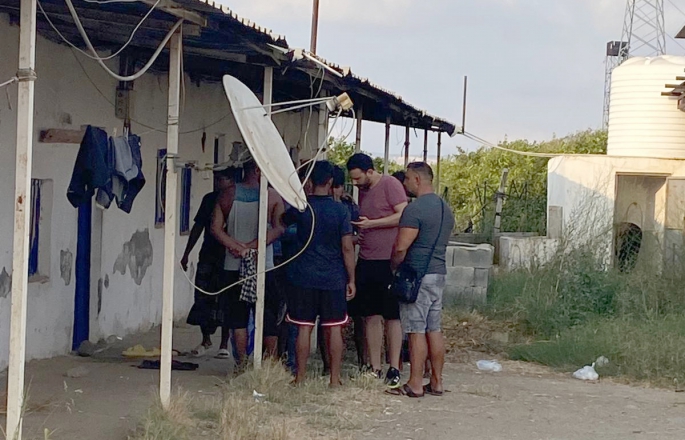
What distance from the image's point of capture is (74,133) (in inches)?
322

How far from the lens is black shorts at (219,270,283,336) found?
8211 millimetres

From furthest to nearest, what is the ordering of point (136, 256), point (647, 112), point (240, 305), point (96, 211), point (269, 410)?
point (647, 112) → point (136, 256) → point (96, 211) → point (240, 305) → point (269, 410)

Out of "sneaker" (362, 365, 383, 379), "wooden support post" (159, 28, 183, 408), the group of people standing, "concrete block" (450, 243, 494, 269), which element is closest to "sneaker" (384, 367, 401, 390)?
the group of people standing

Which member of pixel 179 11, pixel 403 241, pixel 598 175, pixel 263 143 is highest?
pixel 179 11

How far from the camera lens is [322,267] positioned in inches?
310

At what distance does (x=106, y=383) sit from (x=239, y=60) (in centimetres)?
283

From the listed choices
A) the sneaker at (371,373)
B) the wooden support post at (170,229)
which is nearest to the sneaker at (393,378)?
the sneaker at (371,373)

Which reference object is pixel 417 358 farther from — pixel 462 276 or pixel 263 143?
pixel 462 276

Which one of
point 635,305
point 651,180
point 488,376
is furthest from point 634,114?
point 488,376

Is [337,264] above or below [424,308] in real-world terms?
above

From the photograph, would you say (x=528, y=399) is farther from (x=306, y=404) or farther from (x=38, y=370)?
(x=38, y=370)

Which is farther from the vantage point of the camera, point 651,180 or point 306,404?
point 651,180

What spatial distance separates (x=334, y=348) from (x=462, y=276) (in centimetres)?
527

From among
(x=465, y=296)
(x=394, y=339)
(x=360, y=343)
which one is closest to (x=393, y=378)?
(x=394, y=339)
